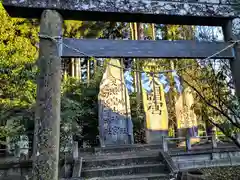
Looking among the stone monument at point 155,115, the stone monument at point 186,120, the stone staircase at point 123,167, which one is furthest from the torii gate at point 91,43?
the stone monument at point 186,120

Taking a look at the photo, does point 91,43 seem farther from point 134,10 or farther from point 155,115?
point 155,115

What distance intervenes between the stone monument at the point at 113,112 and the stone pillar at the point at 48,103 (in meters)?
5.62

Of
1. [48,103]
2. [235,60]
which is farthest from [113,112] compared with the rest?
[48,103]

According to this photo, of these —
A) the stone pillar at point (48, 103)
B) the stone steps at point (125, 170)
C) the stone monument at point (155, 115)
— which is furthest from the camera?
the stone monument at point (155, 115)

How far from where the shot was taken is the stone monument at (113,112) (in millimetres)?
8422

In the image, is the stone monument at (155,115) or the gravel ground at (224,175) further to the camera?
the stone monument at (155,115)

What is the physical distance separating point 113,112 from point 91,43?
6.33 metres

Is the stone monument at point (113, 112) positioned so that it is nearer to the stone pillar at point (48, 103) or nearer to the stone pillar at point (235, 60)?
the stone pillar at point (235, 60)

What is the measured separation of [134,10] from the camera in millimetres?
2684

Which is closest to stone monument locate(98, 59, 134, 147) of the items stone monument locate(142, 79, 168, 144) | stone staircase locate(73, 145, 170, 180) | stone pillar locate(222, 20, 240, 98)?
stone monument locate(142, 79, 168, 144)

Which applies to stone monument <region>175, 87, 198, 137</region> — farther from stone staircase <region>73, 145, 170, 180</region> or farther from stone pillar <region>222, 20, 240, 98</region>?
stone pillar <region>222, 20, 240, 98</region>

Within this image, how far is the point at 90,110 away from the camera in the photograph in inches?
398

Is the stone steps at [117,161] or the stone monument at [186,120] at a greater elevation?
the stone monument at [186,120]

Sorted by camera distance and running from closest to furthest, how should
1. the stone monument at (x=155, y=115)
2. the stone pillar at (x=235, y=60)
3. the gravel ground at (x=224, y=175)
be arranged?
the stone pillar at (x=235, y=60), the gravel ground at (x=224, y=175), the stone monument at (x=155, y=115)
